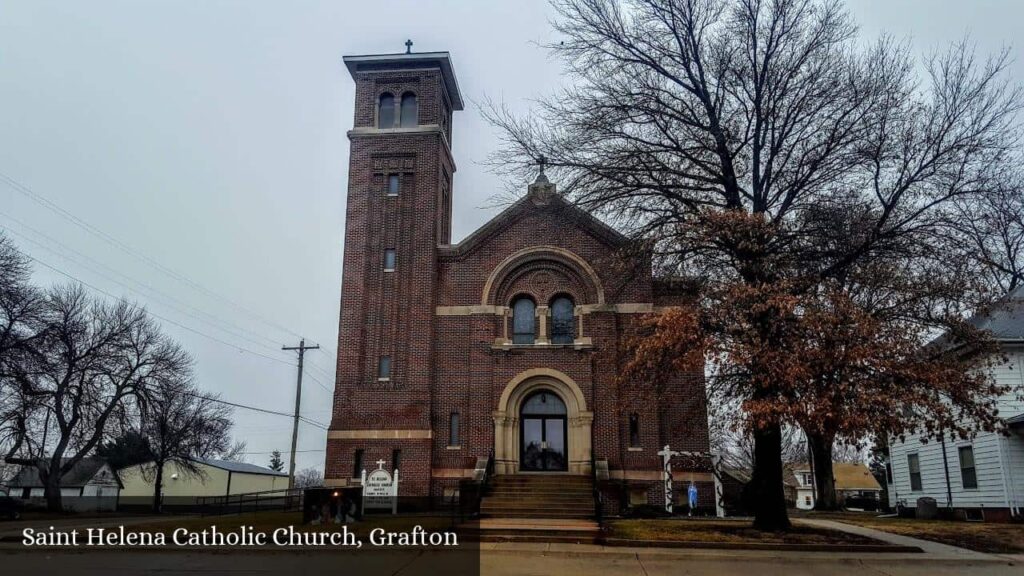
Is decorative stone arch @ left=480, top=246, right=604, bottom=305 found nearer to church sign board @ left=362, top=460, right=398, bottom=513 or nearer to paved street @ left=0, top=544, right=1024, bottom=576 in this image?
church sign board @ left=362, top=460, right=398, bottom=513

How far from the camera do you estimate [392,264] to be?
25.3 m

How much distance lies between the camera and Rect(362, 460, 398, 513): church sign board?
22188 mm

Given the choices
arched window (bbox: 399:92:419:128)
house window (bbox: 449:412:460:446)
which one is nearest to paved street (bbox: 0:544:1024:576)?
house window (bbox: 449:412:460:446)

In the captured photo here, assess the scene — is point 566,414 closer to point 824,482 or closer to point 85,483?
point 824,482

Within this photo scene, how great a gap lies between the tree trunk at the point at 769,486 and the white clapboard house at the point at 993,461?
6.76 meters

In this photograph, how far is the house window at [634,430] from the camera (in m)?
23.5

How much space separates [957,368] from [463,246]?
1565 centimetres

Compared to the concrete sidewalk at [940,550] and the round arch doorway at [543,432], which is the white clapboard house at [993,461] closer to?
the concrete sidewalk at [940,550]

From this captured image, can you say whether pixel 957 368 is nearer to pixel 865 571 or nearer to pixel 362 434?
pixel 865 571

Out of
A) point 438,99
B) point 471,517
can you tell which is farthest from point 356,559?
point 438,99

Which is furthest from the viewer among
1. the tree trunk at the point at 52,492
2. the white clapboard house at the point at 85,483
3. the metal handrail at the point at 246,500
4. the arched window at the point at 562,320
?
the white clapboard house at the point at 85,483

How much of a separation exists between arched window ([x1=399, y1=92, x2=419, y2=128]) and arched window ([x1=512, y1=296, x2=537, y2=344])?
771cm

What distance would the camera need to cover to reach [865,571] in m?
11.4

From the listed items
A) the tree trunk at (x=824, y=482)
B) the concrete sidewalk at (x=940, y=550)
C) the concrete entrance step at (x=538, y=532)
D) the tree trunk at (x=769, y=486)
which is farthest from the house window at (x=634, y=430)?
the tree trunk at (x=824, y=482)
